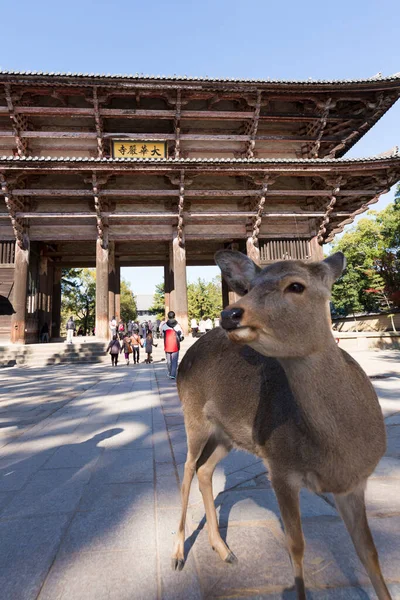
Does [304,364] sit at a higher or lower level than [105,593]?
higher

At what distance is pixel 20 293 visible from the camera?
12.7 m

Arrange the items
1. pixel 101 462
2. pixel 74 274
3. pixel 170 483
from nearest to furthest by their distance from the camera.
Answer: pixel 170 483, pixel 101 462, pixel 74 274

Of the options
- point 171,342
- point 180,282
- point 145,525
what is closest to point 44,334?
point 180,282

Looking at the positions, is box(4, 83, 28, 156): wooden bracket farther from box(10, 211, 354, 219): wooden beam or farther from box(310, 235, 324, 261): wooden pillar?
box(310, 235, 324, 261): wooden pillar

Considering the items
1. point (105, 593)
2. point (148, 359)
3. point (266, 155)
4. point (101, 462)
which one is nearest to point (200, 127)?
point (266, 155)

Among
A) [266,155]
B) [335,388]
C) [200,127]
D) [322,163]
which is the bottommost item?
[335,388]

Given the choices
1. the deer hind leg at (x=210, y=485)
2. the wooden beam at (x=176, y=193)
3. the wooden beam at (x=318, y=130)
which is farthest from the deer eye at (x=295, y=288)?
the wooden beam at (x=318, y=130)

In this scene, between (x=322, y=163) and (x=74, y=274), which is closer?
(x=322, y=163)

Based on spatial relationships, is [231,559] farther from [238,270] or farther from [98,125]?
[98,125]

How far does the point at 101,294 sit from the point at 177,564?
12.7 metres

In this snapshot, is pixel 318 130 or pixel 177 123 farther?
pixel 318 130

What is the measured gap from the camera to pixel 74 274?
3081cm

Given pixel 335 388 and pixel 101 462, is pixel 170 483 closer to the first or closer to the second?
pixel 101 462

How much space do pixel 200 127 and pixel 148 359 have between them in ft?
35.2
